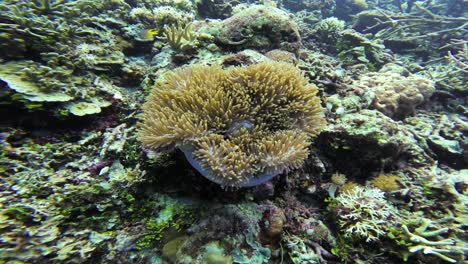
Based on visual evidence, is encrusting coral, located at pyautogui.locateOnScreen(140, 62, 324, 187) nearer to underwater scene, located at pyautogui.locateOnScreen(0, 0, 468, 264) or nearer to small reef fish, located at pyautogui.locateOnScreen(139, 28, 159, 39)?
underwater scene, located at pyautogui.locateOnScreen(0, 0, 468, 264)

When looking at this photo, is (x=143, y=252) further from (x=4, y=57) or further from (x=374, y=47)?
(x=374, y=47)

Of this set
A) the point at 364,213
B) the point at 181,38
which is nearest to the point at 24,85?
the point at 181,38

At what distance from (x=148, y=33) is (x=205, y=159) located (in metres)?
4.40

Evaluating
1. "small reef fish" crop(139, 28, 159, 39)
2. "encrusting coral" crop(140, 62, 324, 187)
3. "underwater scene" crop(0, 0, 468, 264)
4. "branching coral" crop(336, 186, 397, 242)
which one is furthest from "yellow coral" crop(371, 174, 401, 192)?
"small reef fish" crop(139, 28, 159, 39)

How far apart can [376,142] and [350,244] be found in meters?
1.56

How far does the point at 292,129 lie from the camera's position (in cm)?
276

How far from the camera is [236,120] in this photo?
8.55ft

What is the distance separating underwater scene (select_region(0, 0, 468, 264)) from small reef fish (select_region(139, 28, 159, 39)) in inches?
31.4

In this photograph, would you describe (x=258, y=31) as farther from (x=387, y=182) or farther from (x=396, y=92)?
(x=387, y=182)

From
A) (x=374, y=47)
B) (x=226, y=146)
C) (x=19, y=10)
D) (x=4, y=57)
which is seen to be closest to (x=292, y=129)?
(x=226, y=146)

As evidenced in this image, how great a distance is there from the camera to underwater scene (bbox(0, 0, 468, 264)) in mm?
2410

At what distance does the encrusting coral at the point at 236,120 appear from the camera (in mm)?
2328

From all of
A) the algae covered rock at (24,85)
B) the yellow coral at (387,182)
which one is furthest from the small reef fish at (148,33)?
the yellow coral at (387,182)

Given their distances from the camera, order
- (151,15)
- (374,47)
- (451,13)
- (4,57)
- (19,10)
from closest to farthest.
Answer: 1. (4,57)
2. (19,10)
3. (151,15)
4. (374,47)
5. (451,13)
